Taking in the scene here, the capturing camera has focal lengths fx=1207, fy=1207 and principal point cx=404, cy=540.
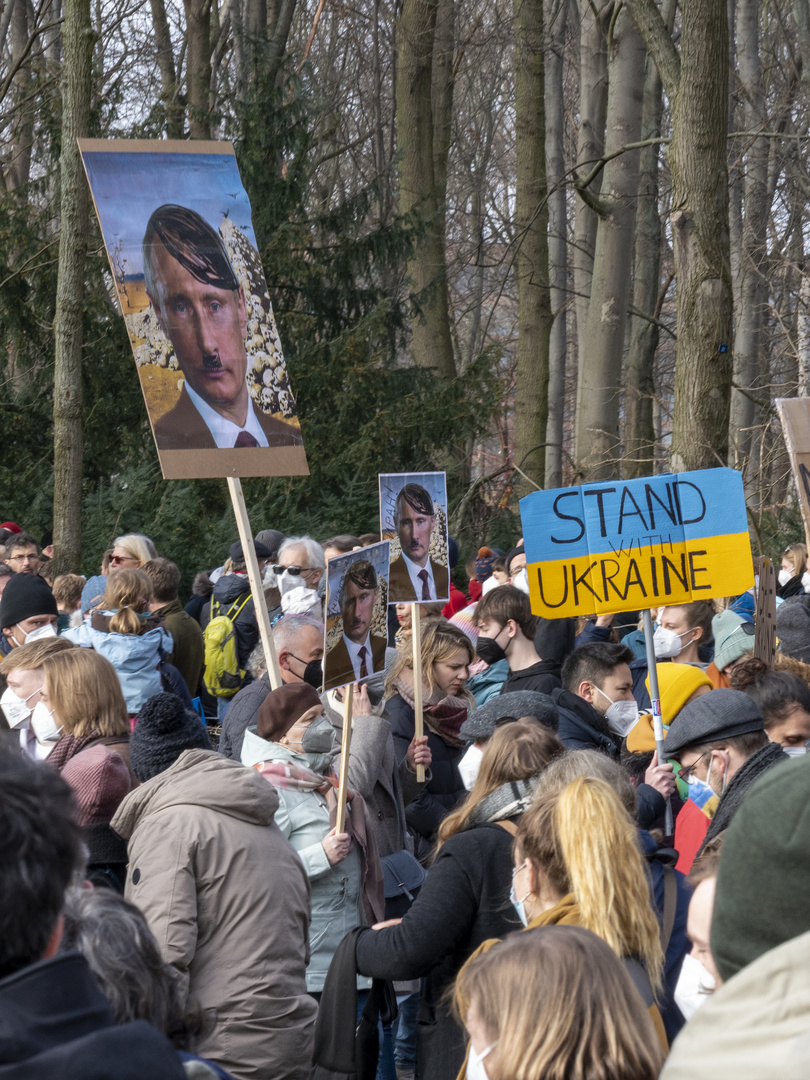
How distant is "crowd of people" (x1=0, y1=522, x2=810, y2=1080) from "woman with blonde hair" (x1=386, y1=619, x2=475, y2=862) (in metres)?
0.02

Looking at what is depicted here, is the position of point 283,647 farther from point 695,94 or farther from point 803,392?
point 803,392

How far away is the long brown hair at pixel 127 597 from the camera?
221 inches

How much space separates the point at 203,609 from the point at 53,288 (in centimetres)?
746

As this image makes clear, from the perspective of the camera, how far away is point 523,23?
1382 cm

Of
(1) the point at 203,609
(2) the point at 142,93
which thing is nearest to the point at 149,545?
(1) the point at 203,609

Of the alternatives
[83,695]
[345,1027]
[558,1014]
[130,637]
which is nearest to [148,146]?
[130,637]

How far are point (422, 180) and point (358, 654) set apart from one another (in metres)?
12.9

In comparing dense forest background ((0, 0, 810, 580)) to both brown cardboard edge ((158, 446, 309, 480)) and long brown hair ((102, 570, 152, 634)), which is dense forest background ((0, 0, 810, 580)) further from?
brown cardboard edge ((158, 446, 309, 480))

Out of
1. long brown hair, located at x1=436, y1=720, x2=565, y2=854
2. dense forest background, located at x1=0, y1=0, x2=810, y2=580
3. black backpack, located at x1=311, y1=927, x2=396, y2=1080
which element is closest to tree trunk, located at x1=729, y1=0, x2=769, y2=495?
dense forest background, located at x1=0, y1=0, x2=810, y2=580

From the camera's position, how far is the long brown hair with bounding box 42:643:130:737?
398 centimetres

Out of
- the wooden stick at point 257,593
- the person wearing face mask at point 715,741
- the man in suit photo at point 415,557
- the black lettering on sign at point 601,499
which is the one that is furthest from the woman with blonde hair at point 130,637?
the person wearing face mask at point 715,741

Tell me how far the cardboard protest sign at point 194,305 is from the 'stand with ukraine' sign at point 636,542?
1.18 m

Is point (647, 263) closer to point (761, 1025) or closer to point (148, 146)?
point (148, 146)

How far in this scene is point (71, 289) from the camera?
1050 centimetres
